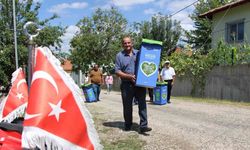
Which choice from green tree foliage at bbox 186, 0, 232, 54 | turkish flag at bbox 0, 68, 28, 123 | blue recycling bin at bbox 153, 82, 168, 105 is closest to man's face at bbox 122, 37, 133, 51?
turkish flag at bbox 0, 68, 28, 123

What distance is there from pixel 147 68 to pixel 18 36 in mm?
15143

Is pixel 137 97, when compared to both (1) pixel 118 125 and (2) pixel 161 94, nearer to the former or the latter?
(1) pixel 118 125

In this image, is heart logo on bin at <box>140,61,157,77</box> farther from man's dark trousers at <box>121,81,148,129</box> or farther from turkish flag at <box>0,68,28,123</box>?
turkish flag at <box>0,68,28,123</box>

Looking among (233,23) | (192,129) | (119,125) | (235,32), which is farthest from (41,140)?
(233,23)

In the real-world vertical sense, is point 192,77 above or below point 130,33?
below

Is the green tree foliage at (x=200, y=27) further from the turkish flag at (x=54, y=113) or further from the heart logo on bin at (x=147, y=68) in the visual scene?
the turkish flag at (x=54, y=113)

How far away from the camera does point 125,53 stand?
7801 millimetres

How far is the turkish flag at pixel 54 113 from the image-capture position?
3404 millimetres

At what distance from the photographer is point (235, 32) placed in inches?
937

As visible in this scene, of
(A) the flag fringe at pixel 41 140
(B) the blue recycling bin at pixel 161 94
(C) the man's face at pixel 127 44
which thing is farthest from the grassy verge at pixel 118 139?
(B) the blue recycling bin at pixel 161 94

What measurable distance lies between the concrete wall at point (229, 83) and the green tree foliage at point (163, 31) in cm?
2381

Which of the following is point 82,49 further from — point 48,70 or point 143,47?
point 48,70

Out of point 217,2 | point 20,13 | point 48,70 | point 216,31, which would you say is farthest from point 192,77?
point 217,2

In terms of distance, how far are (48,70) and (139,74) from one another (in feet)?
13.4
